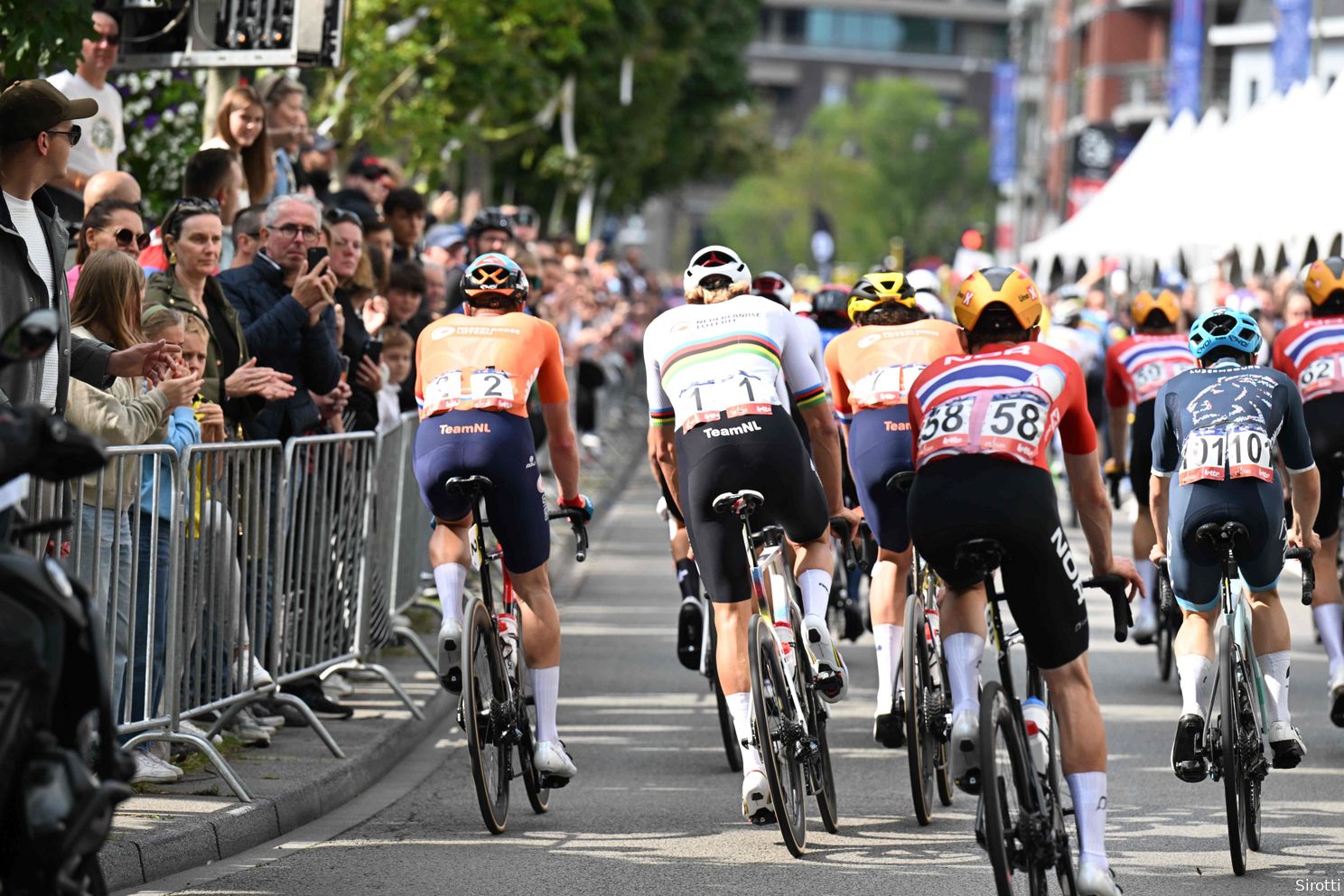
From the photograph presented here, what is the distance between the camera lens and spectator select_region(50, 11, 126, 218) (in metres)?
11.7

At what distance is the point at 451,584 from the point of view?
28.9ft

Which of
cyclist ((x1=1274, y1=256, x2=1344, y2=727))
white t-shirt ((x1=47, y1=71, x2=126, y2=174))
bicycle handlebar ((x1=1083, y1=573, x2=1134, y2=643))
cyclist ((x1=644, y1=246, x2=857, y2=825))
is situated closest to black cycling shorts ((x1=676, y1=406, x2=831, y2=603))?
cyclist ((x1=644, y1=246, x2=857, y2=825))

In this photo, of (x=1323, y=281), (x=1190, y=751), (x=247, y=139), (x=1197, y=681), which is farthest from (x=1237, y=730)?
(x=247, y=139)

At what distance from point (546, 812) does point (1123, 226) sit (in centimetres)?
2420

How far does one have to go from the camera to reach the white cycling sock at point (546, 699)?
8.68 m

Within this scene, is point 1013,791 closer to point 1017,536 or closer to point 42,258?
point 1017,536

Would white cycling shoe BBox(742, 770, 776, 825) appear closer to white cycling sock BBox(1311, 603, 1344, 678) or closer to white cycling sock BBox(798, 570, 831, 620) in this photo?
white cycling sock BBox(798, 570, 831, 620)

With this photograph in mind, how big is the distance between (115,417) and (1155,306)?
7.52 m

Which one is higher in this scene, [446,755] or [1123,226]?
[1123,226]

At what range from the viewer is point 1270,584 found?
8.74 metres

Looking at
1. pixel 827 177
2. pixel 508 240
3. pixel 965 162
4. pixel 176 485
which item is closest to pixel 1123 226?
pixel 508 240

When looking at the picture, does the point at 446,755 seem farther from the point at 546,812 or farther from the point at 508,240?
the point at 508,240

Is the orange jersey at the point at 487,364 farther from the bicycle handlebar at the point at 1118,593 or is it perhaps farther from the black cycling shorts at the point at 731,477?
the bicycle handlebar at the point at 1118,593

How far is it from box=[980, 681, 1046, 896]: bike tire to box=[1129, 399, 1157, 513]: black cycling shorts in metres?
7.12
